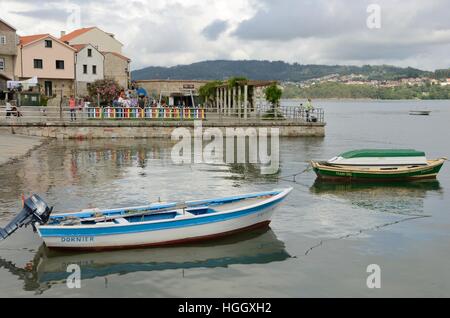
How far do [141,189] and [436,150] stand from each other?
93.2ft

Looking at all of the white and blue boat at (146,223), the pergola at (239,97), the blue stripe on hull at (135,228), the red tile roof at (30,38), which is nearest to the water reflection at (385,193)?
the white and blue boat at (146,223)

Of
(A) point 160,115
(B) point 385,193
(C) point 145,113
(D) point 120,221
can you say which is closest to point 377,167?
(B) point 385,193

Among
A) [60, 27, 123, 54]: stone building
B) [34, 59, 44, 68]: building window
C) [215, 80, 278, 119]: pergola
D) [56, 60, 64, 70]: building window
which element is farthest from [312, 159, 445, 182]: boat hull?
[60, 27, 123, 54]: stone building

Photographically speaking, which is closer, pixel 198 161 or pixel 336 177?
pixel 336 177

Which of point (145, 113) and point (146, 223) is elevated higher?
point (145, 113)

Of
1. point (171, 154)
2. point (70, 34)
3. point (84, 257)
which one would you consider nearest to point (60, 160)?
point (171, 154)

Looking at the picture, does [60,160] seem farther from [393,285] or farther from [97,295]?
[393,285]

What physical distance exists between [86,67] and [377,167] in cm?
5393

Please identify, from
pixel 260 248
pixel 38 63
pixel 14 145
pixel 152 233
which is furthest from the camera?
pixel 38 63

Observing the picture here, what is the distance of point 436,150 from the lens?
42.8 meters

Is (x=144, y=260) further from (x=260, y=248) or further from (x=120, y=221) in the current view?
(x=260, y=248)

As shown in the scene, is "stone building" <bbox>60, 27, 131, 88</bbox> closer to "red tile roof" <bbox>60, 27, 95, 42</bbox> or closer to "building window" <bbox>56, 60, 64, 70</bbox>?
"red tile roof" <bbox>60, 27, 95, 42</bbox>

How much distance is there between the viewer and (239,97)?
160 ft

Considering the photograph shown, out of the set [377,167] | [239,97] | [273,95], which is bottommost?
[377,167]
